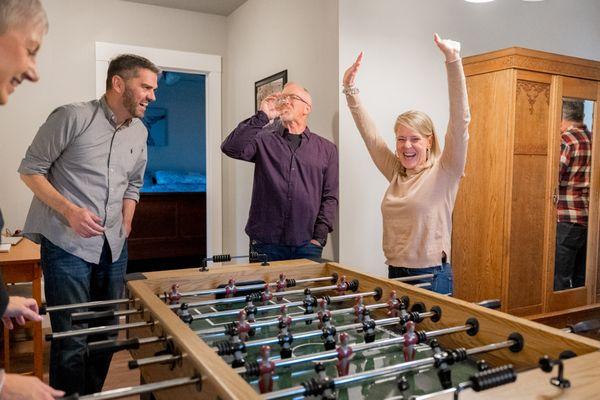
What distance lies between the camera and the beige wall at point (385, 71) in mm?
2854

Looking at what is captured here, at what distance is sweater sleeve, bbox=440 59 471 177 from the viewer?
187 centimetres

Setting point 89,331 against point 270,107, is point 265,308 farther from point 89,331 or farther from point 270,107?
point 270,107

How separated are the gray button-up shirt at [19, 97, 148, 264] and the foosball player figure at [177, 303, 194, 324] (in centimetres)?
79

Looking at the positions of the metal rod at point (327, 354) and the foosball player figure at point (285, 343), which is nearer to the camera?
the metal rod at point (327, 354)

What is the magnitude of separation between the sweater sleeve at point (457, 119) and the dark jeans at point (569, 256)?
70.6 inches

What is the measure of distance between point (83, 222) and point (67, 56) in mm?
2313

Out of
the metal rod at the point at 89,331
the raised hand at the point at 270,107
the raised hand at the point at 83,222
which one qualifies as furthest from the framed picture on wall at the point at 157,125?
the metal rod at the point at 89,331

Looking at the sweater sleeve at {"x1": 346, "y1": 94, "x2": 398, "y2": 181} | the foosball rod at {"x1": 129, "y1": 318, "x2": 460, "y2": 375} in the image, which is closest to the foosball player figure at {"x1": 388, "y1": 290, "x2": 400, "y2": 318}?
the foosball rod at {"x1": 129, "y1": 318, "x2": 460, "y2": 375}

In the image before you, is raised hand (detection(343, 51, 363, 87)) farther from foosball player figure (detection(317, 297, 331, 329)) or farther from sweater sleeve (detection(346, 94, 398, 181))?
foosball player figure (detection(317, 297, 331, 329))

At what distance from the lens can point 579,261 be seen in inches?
140

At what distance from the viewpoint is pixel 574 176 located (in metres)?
3.42

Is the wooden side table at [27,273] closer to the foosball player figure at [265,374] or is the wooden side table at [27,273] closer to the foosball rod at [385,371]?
the foosball player figure at [265,374]

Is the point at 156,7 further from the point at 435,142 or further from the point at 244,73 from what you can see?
the point at 435,142

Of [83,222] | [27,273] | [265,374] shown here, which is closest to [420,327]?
[265,374]
